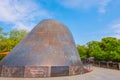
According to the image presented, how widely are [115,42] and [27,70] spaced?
23053mm

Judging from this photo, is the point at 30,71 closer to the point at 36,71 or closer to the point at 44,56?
the point at 36,71

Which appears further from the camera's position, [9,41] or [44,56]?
[9,41]

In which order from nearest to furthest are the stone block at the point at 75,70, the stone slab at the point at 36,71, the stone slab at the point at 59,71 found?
1. the stone slab at the point at 36,71
2. the stone slab at the point at 59,71
3. the stone block at the point at 75,70

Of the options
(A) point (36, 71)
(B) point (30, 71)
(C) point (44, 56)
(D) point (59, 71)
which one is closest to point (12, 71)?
(B) point (30, 71)

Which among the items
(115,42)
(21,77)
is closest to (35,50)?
(21,77)

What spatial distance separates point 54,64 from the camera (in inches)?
617

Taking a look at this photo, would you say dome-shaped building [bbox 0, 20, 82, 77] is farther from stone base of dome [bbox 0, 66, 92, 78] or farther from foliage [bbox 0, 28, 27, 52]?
foliage [bbox 0, 28, 27, 52]

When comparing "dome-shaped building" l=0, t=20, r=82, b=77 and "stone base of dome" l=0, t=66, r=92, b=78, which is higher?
"dome-shaped building" l=0, t=20, r=82, b=77

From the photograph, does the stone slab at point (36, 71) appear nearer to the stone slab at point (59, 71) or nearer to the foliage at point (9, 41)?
the stone slab at point (59, 71)

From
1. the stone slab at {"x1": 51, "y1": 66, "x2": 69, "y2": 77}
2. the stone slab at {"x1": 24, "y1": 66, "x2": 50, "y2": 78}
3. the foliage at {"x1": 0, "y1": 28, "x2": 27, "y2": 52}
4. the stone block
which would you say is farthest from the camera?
the foliage at {"x1": 0, "y1": 28, "x2": 27, "y2": 52}

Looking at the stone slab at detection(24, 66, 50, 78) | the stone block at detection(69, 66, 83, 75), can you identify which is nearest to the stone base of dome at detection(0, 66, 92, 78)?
the stone slab at detection(24, 66, 50, 78)

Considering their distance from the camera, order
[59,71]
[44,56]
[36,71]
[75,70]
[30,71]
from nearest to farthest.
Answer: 1. [30,71]
2. [36,71]
3. [59,71]
4. [75,70]
5. [44,56]

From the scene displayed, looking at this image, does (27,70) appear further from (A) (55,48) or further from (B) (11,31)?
(B) (11,31)

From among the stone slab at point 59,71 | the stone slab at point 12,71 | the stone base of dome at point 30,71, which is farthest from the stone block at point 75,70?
the stone slab at point 12,71
